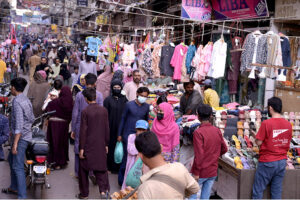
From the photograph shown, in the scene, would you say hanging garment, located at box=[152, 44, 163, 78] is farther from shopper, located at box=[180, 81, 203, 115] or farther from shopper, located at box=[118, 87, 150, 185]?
shopper, located at box=[118, 87, 150, 185]

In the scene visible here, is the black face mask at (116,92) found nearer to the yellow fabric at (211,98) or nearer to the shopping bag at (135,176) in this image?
the yellow fabric at (211,98)

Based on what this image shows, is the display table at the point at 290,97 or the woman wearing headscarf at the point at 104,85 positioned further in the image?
the woman wearing headscarf at the point at 104,85

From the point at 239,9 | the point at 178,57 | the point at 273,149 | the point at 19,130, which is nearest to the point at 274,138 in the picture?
the point at 273,149

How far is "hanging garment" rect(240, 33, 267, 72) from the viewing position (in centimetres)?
782

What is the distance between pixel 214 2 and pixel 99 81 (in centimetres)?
439

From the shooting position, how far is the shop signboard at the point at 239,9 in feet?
34.0

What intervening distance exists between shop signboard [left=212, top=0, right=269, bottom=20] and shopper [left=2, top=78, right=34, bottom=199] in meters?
6.84

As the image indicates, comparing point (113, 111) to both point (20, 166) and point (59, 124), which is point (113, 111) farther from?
point (20, 166)

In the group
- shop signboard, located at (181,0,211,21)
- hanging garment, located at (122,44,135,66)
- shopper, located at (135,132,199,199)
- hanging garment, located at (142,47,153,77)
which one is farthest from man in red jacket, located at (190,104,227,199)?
hanging garment, located at (122,44,135,66)

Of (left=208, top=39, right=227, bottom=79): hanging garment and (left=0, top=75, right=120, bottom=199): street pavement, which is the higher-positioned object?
(left=208, top=39, right=227, bottom=79): hanging garment

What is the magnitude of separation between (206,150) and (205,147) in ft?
0.14

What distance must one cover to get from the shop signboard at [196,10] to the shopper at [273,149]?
20.6ft

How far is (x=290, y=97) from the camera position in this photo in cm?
1012

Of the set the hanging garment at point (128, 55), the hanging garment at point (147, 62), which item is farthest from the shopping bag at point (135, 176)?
the hanging garment at point (128, 55)
